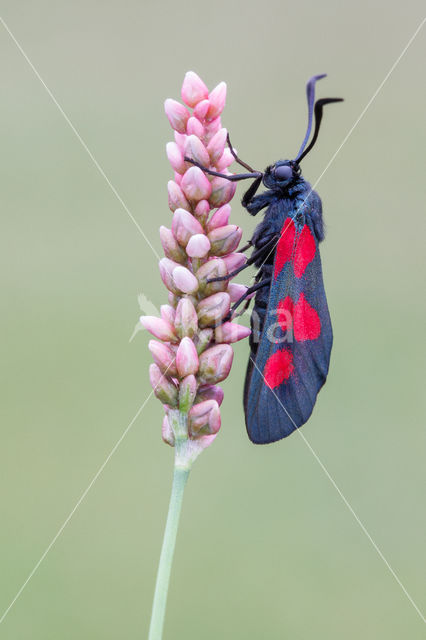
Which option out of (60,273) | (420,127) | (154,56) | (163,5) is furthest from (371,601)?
(163,5)

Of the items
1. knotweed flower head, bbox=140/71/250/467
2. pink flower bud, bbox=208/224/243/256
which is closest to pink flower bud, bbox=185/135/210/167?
knotweed flower head, bbox=140/71/250/467

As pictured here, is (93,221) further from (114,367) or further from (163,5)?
(163,5)

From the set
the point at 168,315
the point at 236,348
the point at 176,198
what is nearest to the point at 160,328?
the point at 168,315

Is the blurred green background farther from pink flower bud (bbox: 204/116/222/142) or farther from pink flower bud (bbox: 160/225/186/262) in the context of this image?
pink flower bud (bbox: 204/116/222/142)

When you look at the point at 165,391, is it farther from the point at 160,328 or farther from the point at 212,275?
the point at 212,275

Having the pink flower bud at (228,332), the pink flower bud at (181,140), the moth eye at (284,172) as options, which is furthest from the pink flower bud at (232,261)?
the moth eye at (284,172)

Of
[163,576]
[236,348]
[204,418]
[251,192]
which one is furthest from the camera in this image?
[236,348]
